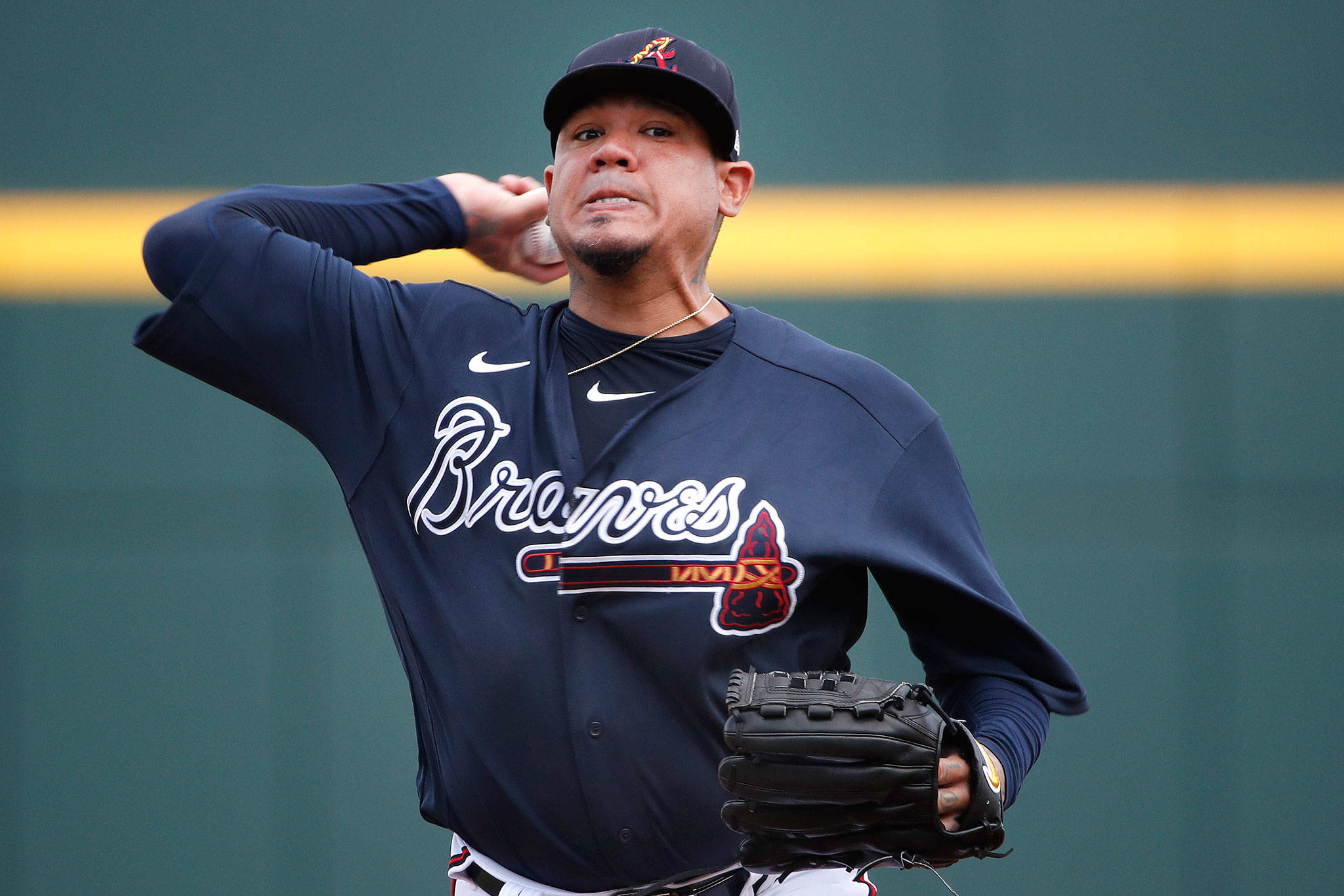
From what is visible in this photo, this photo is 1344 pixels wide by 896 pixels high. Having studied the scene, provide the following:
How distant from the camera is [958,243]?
4383mm

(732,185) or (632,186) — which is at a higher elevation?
(732,185)

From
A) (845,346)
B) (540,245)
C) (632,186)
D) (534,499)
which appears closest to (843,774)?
(534,499)

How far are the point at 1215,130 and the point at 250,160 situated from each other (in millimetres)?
3394

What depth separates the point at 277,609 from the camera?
430cm

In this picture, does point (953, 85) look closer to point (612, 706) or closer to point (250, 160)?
point (250, 160)

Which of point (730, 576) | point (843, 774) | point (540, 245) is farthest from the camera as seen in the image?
point (540, 245)

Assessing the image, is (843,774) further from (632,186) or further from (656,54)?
(656,54)

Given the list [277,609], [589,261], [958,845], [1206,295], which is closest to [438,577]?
[589,261]

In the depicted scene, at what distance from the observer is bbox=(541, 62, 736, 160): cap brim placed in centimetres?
206

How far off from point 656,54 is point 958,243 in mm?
A: 2525

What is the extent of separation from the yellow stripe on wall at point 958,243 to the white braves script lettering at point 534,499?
93.1 inches

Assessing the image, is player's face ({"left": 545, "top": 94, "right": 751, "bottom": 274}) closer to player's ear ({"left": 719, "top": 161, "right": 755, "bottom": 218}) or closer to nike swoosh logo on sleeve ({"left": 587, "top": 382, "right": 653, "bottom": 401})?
player's ear ({"left": 719, "top": 161, "right": 755, "bottom": 218})

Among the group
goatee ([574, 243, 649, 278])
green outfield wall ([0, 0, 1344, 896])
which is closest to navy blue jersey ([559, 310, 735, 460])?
goatee ([574, 243, 649, 278])

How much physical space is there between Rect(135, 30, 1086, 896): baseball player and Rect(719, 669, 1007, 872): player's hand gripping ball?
2.3 inches
